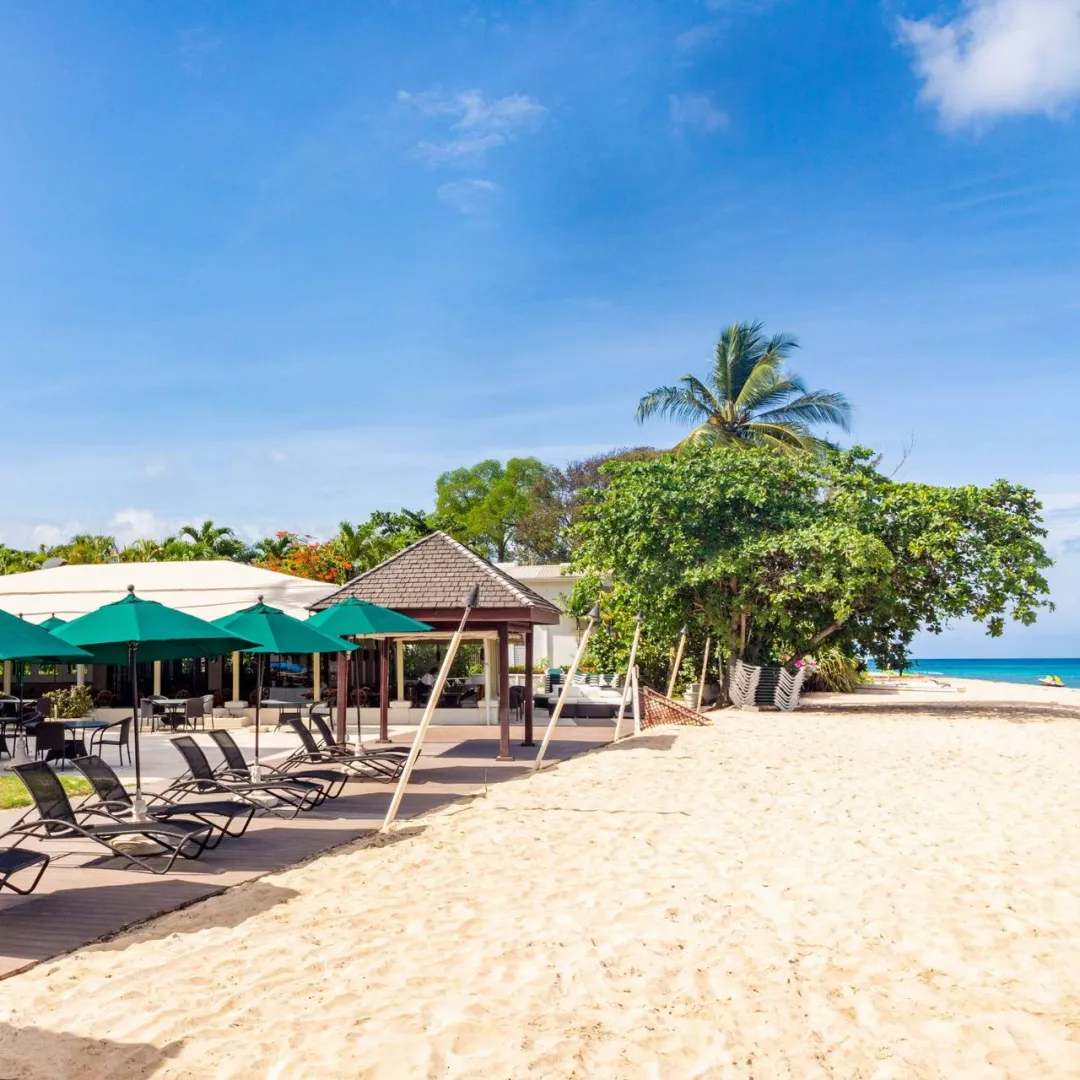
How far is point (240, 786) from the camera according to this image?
10.2m

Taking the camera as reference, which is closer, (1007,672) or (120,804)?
(120,804)

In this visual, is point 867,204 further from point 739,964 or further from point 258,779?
point 739,964

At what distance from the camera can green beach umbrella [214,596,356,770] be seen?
431 inches

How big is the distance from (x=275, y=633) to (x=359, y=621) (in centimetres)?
231

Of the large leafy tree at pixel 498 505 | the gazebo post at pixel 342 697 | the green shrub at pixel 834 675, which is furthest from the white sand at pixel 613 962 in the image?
the large leafy tree at pixel 498 505

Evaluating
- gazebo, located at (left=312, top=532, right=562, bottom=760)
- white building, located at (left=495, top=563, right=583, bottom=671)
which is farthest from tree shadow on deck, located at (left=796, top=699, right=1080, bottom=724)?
white building, located at (left=495, top=563, right=583, bottom=671)

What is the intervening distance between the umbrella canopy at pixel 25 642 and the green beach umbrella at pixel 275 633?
11.2ft

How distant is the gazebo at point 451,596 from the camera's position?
51.7ft

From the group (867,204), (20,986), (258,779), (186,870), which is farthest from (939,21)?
(20,986)

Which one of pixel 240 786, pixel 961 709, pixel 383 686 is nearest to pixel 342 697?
pixel 383 686

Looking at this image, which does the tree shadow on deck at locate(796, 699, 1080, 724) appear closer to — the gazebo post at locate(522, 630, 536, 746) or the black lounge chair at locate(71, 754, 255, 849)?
the gazebo post at locate(522, 630, 536, 746)

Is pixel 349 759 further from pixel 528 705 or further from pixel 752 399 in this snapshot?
pixel 752 399

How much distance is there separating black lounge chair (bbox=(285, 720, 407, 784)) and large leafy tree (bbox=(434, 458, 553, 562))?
136 ft

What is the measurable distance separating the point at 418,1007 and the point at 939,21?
1645 cm
